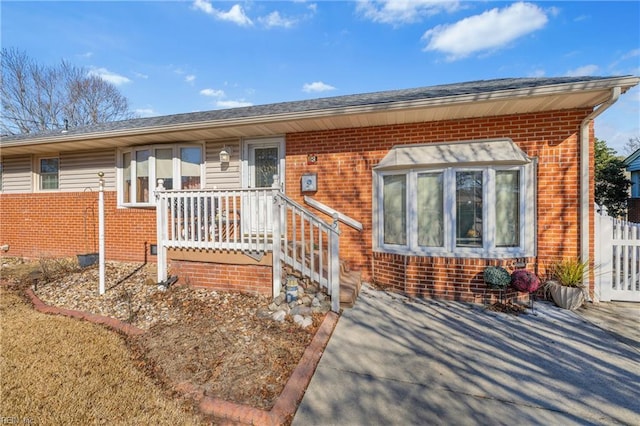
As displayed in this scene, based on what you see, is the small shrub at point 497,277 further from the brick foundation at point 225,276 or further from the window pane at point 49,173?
the window pane at point 49,173

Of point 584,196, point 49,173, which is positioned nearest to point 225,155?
point 49,173

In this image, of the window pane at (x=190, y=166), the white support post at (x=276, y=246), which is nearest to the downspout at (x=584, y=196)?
the white support post at (x=276, y=246)

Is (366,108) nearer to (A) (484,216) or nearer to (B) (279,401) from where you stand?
(A) (484,216)

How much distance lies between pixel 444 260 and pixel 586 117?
3102mm

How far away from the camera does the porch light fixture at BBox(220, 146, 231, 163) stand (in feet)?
20.1

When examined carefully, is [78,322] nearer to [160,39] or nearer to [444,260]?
[444,260]

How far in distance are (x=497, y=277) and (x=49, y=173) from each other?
36.3 feet

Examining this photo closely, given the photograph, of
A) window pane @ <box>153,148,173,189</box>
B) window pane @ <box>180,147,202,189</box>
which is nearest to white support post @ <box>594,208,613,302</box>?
window pane @ <box>180,147,202,189</box>

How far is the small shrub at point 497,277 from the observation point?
172 inches

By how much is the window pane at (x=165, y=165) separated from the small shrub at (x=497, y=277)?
6.75m

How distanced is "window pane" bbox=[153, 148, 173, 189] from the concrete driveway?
5.27m

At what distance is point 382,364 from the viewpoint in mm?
3002

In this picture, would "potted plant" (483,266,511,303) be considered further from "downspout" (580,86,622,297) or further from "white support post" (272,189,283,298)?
"white support post" (272,189,283,298)

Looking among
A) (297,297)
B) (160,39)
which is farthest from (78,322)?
(160,39)
